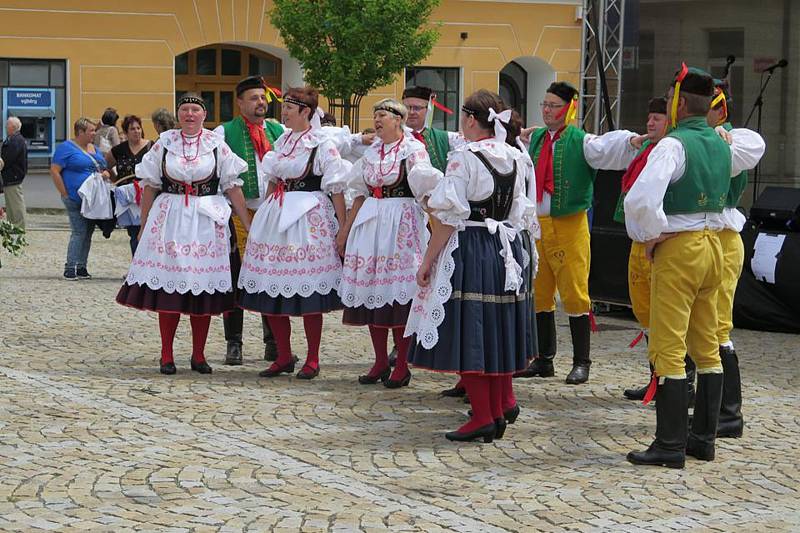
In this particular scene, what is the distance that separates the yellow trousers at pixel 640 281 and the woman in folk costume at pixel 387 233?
3.99 feet

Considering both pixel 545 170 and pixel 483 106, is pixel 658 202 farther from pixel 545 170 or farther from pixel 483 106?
pixel 545 170

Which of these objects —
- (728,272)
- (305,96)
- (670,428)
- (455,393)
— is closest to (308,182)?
(305,96)

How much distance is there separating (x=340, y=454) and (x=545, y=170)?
2756 millimetres

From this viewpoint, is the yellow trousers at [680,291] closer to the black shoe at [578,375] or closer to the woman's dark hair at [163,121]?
the black shoe at [578,375]

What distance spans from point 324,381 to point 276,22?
692 inches

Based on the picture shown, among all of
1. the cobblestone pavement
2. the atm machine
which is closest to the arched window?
the atm machine

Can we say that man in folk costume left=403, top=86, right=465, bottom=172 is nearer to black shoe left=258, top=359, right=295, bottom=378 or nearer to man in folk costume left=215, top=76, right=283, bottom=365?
man in folk costume left=215, top=76, right=283, bottom=365

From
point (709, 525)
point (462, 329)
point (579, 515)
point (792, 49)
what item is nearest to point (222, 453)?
point (462, 329)

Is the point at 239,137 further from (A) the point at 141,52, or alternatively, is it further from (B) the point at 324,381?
(A) the point at 141,52

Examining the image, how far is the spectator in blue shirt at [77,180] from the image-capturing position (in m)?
14.0

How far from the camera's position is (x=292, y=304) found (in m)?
8.22

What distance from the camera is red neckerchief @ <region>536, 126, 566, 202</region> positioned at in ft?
27.5

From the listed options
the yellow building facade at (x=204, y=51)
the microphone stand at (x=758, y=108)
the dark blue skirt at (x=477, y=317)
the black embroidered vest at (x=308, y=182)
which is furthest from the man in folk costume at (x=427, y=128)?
the yellow building facade at (x=204, y=51)

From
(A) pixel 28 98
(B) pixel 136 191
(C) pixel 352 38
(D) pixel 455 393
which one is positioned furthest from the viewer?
(A) pixel 28 98
